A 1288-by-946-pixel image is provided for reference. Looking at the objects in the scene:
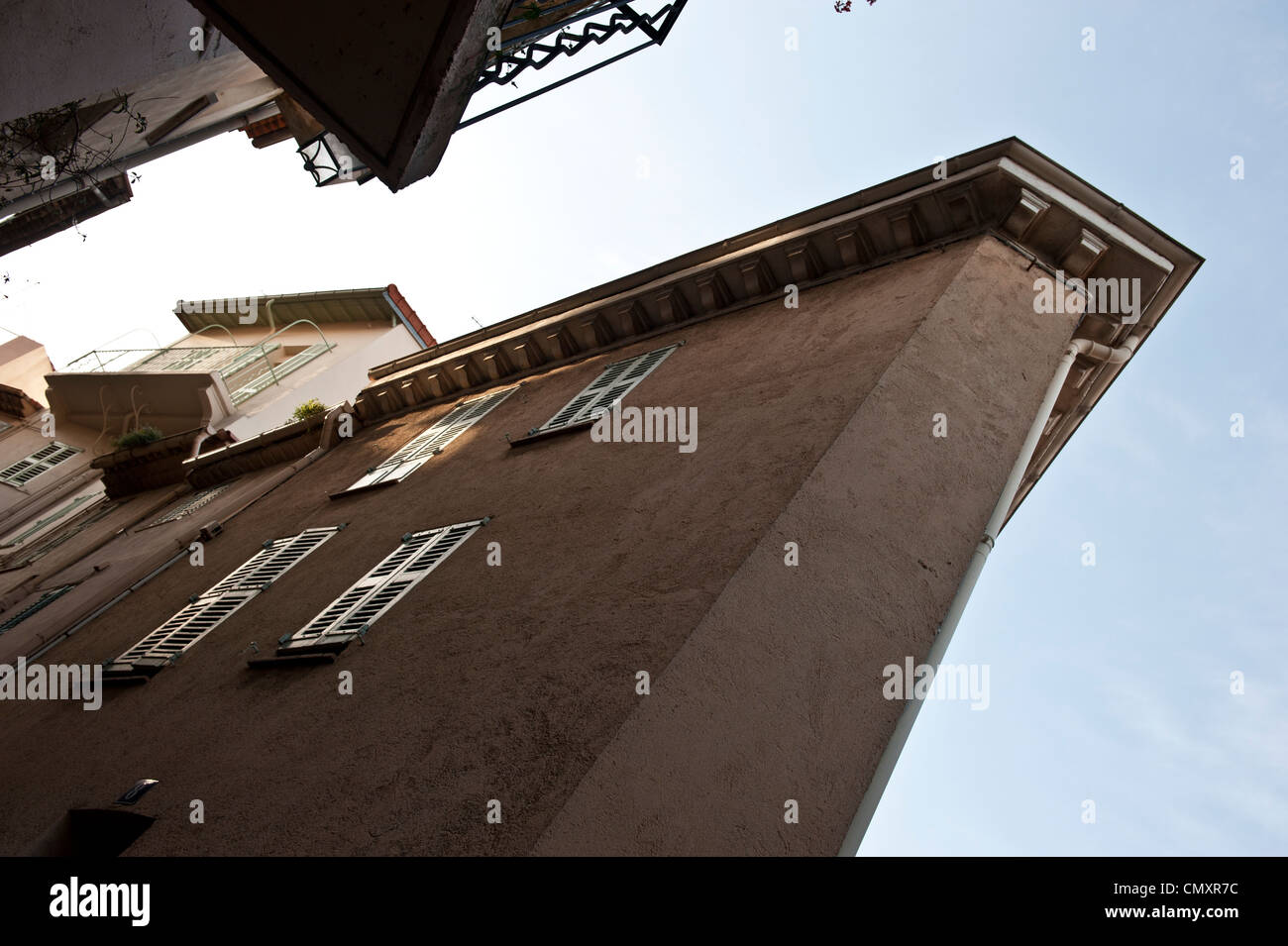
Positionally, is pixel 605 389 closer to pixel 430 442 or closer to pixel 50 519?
pixel 430 442

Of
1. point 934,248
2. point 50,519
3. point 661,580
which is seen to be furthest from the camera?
point 50,519

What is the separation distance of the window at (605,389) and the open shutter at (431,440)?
2.15 meters

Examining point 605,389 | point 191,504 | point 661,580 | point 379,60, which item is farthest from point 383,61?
point 191,504

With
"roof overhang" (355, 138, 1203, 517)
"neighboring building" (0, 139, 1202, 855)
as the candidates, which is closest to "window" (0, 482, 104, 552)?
"neighboring building" (0, 139, 1202, 855)

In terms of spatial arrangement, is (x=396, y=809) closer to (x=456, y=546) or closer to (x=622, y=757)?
(x=622, y=757)

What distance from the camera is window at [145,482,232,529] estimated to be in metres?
16.8

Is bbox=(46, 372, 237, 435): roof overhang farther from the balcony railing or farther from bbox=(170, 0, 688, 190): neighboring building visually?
bbox=(170, 0, 688, 190): neighboring building

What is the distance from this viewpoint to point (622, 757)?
4.49 meters

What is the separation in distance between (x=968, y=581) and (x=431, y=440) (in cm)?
831

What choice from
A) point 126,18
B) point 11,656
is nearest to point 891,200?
point 126,18

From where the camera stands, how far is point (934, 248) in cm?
933

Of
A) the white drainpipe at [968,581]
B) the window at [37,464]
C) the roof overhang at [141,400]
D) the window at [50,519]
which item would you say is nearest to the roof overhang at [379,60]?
the white drainpipe at [968,581]

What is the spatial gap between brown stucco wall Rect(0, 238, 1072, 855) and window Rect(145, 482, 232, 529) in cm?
771
